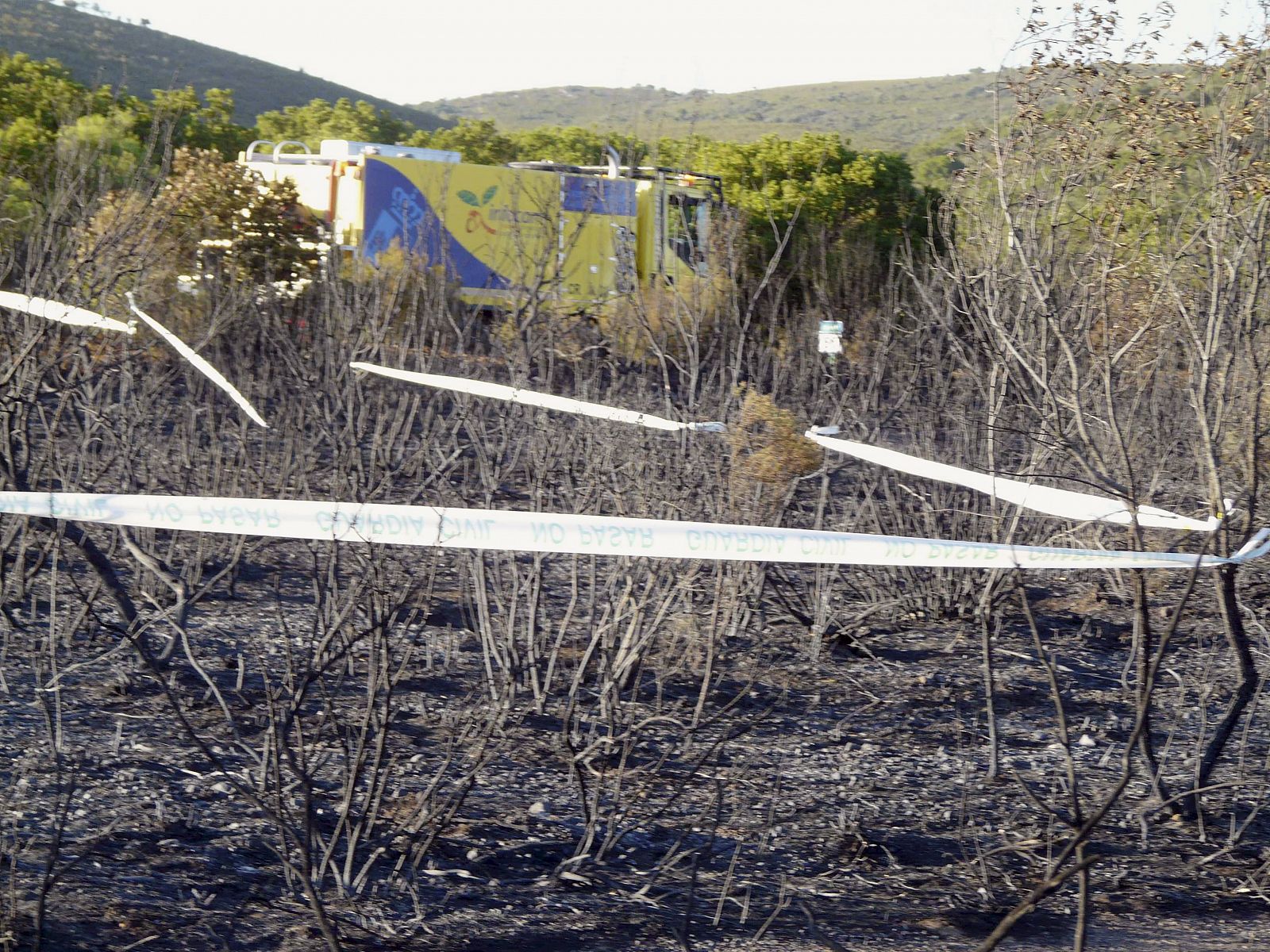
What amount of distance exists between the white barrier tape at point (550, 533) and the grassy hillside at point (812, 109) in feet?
145

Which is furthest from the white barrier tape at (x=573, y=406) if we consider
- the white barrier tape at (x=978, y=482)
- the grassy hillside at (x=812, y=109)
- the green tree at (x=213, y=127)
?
the grassy hillside at (x=812, y=109)

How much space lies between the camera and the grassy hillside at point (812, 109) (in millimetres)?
58162

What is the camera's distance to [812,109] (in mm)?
73125

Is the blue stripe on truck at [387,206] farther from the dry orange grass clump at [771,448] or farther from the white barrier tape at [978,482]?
the dry orange grass clump at [771,448]

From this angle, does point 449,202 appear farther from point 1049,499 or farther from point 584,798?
point 584,798

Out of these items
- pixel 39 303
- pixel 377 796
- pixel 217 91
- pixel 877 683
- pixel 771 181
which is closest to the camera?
pixel 377 796

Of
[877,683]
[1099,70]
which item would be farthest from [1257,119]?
[877,683]

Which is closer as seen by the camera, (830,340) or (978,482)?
(978,482)

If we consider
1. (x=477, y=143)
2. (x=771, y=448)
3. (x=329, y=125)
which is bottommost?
(x=771, y=448)

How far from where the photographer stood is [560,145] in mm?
31391

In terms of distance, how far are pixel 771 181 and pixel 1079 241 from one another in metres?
12.9

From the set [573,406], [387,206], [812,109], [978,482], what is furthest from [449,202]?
[812,109]

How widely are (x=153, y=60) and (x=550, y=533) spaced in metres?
57.5

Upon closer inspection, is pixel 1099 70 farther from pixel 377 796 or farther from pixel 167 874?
pixel 167 874
